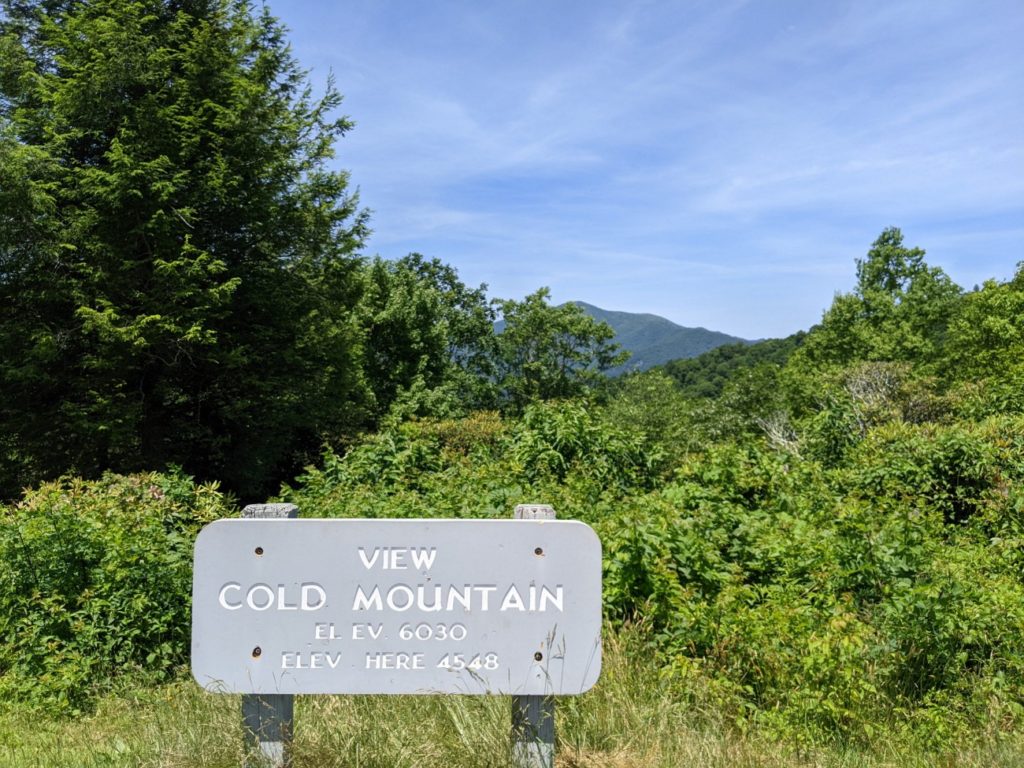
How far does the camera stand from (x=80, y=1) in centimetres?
1488

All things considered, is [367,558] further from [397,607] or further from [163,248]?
[163,248]

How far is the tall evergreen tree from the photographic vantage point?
1297 cm

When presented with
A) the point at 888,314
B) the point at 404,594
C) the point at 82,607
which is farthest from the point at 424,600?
the point at 888,314

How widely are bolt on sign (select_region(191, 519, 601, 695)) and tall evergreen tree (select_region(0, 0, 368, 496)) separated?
37.6 feet

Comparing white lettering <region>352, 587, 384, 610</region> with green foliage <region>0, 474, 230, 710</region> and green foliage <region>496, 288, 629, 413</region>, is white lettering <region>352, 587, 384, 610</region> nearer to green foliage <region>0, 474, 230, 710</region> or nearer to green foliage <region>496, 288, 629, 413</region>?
green foliage <region>0, 474, 230, 710</region>

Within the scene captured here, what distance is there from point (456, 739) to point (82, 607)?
2.78 meters

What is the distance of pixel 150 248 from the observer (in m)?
13.8

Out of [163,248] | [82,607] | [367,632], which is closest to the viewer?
[367,632]

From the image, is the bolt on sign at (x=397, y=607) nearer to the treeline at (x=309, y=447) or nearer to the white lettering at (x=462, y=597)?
the white lettering at (x=462, y=597)

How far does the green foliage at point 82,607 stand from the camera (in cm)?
402

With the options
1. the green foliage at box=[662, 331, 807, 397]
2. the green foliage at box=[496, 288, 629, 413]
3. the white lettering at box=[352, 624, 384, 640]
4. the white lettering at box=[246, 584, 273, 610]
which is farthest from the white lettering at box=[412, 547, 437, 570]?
the green foliage at box=[662, 331, 807, 397]

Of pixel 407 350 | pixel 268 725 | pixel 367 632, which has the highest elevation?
pixel 407 350

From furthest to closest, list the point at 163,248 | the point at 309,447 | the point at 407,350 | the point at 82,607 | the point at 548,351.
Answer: the point at 548,351
the point at 407,350
the point at 309,447
the point at 163,248
the point at 82,607

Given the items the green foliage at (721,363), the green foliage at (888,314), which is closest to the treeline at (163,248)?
the green foliage at (888,314)
